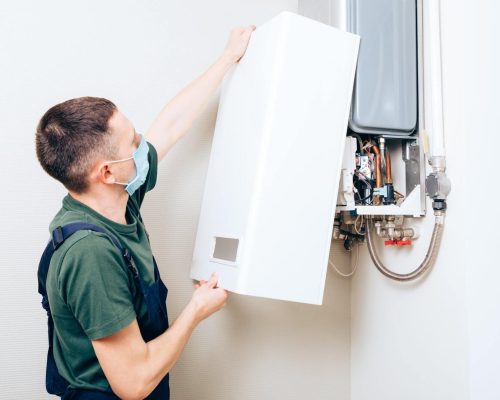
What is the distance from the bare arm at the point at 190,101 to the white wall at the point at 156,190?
131 millimetres

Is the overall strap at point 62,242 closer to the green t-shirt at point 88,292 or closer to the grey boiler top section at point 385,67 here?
the green t-shirt at point 88,292

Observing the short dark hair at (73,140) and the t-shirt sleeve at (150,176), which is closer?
the short dark hair at (73,140)

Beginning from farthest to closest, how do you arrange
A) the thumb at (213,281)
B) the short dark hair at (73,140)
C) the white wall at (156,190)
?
the white wall at (156,190) < the thumb at (213,281) < the short dark hair at (73,140)

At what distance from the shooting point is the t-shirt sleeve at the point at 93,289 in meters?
0.96

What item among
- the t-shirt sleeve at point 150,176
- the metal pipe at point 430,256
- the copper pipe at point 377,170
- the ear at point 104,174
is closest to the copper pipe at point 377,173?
the copper pipe at point 377,170

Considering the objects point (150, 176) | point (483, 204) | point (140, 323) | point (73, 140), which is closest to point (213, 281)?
point (140, 323)

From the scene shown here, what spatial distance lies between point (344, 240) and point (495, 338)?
2.18 feet

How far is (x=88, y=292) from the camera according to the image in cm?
96

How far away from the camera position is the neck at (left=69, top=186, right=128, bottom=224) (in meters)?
1.13

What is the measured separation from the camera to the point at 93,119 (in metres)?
1.09

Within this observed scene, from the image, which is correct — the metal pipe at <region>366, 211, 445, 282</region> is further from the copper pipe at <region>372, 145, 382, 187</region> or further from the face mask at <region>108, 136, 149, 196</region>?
the face mask at <region>108, 136, 149, 196</region>

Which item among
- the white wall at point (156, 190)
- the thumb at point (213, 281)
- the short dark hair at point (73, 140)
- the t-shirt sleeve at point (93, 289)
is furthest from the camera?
the white wall at point (156, 190)

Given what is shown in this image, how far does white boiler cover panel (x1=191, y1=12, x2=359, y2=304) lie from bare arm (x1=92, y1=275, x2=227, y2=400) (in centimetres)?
19

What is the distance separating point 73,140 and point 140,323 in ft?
1.57
